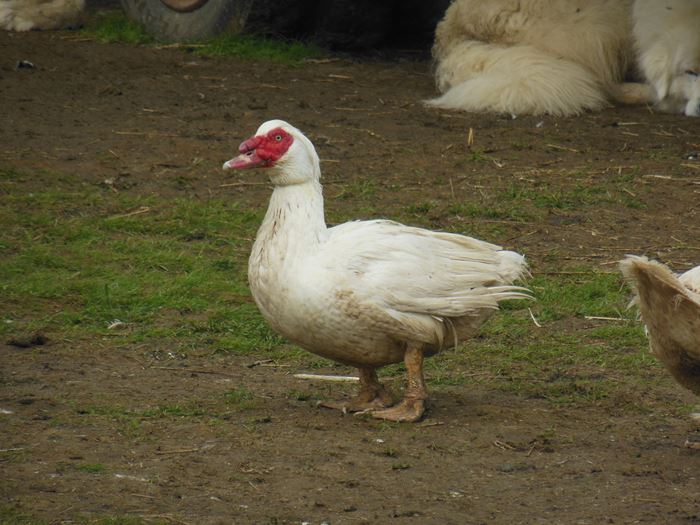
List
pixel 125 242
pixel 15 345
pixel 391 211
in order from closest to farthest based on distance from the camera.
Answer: pixel 15 345 < pixel 125 242 < pixel 391 211

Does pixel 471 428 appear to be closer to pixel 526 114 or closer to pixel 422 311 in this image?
pixel 422 311

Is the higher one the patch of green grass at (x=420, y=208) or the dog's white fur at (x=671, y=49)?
the dog's white fur at (x=671, y=49)

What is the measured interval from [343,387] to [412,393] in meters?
0.60

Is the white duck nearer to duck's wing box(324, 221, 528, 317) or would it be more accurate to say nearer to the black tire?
duck's wing box(324, 221, 528, 317)

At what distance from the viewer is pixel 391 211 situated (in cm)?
750

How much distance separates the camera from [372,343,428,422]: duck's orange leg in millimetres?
4688

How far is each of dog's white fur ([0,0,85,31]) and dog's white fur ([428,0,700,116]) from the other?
3445mm

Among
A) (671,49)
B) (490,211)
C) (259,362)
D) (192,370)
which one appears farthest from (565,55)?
(192,370)

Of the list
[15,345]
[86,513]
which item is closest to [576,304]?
[15,345]

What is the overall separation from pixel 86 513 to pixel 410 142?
5.40 metres

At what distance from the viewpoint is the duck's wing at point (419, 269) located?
4559mm

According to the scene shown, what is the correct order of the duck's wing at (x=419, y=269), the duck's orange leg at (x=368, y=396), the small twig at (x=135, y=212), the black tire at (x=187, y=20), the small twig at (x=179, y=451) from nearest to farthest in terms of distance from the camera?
the small twig at (x=179, y=451)
the duck's wing at (x=419, y=269)
the duck's orange leg at (x=368, y=396)
the small twig at (x=135, y=212)
the black tire at (x=187, y=20)

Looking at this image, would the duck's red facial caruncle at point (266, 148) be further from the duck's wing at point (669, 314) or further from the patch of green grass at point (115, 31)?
the patch of green grass at point (115, 31)

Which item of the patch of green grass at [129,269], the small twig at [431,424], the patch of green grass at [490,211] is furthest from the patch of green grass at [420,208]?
the small twig at [431,424]
